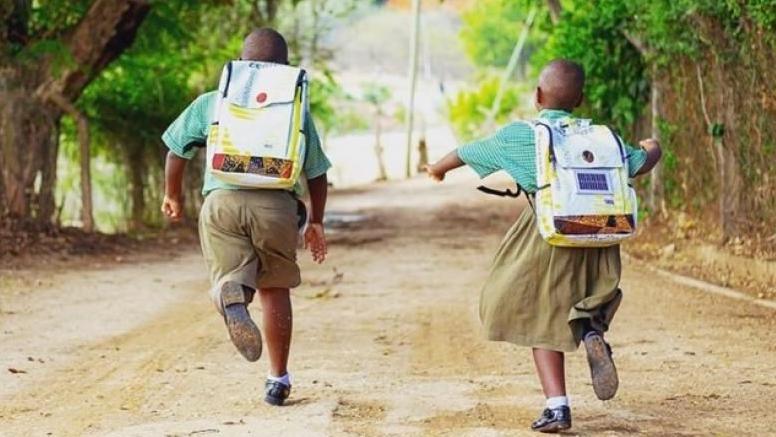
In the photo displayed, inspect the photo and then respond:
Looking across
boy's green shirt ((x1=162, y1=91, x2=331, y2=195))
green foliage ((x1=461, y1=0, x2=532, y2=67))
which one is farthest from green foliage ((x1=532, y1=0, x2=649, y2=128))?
green foliage ((x1=461, y1=0, x2=532, y2=67))

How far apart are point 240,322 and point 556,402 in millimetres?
1378

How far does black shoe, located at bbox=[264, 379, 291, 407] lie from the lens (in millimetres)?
6961

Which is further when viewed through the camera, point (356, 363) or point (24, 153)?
point (24, 153)

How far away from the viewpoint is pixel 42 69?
A: 54.0ft

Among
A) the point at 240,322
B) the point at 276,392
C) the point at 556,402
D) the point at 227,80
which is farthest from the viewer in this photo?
the point at 276,392

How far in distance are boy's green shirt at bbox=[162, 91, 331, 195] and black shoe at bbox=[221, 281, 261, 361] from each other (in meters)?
0.48

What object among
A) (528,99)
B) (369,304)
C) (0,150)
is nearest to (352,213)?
(0,150)

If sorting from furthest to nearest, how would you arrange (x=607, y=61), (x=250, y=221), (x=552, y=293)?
1. (x=607, y=61)
2. (x=250, y=221)
3. (x=552, y=293)

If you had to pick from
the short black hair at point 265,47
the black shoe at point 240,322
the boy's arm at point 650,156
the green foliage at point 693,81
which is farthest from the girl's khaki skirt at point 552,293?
the green foliage at point 693,81

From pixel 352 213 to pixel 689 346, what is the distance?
15670 millimetres

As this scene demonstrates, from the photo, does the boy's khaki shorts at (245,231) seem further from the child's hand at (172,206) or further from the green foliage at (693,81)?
the green foliage at (693,81)

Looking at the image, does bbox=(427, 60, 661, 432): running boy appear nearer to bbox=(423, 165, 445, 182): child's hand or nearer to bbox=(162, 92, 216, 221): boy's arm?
bbox=(423, 165, 445, 182): child's hand

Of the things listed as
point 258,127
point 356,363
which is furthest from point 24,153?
point 258,127

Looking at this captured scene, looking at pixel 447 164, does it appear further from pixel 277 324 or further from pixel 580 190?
pixel 277 324
